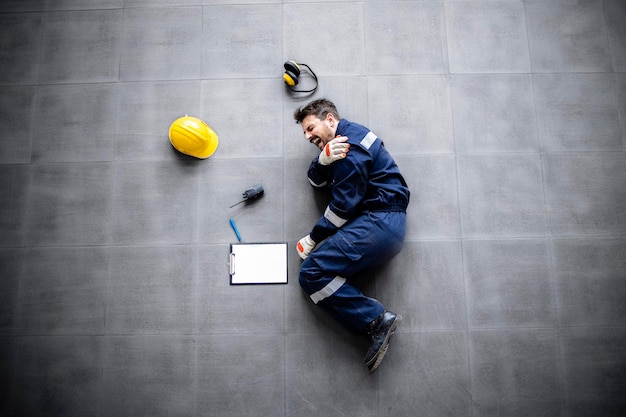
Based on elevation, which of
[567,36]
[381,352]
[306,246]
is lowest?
[381,352]

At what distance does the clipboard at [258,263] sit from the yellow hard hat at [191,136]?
60 centimetres

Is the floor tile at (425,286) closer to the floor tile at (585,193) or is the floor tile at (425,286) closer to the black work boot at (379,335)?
the black work boot at (379,335)

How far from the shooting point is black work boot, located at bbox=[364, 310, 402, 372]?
2045 millimetres

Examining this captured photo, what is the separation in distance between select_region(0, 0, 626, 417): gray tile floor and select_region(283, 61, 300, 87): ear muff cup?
0.11m

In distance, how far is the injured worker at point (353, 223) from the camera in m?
1.94

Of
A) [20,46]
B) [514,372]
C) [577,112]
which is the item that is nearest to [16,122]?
[20,46]

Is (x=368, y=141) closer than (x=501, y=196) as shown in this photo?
Yes

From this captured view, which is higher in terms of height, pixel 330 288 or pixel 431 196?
pixel 431 196

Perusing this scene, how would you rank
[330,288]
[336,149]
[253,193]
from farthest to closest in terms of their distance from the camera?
[253,193] → [330,288] → [336,149]

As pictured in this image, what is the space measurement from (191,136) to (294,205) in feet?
2.34

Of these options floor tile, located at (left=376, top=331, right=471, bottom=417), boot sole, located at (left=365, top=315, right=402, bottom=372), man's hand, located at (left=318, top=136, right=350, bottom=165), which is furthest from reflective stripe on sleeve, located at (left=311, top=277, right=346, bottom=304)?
man's hand, located at (left=318, top=136, right=350, bottom=165)

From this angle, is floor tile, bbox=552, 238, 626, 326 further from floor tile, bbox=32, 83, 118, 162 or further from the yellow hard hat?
floor tile, bbox=32, 83, 118, 162

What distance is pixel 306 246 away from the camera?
7.00ft

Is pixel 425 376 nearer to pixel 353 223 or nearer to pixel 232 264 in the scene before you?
pixel 353 223
